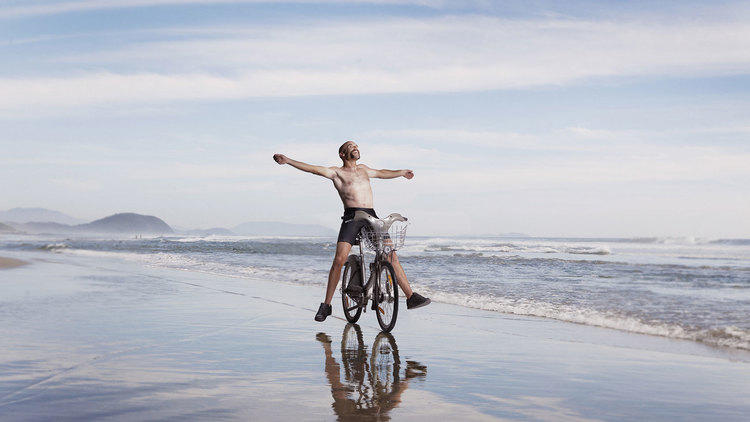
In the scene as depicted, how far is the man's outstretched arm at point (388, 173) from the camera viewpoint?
25.0 feet

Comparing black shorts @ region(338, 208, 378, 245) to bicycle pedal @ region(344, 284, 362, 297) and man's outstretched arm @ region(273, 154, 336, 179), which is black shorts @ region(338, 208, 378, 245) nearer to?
man's outstretched arm @ region(273, 154, 336, 179)

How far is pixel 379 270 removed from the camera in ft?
24.0

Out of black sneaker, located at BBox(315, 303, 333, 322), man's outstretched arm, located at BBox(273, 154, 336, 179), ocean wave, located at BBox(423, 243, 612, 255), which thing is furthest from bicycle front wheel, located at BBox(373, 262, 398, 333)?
ocean wave, located at BBox(423, 243, 612, 255)

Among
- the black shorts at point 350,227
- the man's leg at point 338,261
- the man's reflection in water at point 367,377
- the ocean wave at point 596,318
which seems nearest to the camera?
the man's reflection in water at point 367,377

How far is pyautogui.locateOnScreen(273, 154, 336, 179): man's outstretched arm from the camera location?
701cm

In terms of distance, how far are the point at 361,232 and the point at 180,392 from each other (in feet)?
11.5

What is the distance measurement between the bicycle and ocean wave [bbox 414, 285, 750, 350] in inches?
112

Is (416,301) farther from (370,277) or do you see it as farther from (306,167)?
(306,167)

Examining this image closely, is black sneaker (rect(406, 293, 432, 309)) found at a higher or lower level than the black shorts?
lower

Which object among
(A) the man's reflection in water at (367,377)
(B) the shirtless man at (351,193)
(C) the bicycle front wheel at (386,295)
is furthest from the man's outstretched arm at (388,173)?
(A) the man's reflection in water at (367,377)

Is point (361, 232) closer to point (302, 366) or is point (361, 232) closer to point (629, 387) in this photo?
→ point (302, 366)

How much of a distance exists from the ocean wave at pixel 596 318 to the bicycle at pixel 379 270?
112 inches

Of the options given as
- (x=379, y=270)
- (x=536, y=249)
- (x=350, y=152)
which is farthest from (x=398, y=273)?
(x=536, y=249)

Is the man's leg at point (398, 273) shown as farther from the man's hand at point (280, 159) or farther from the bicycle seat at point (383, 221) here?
the man's hand at point (280, 159)
